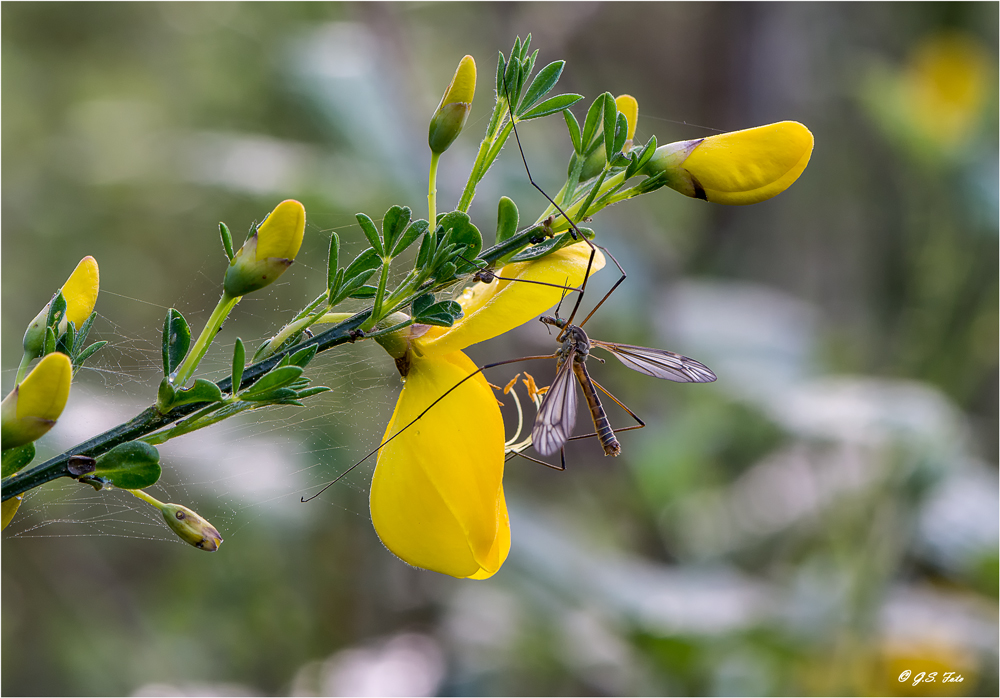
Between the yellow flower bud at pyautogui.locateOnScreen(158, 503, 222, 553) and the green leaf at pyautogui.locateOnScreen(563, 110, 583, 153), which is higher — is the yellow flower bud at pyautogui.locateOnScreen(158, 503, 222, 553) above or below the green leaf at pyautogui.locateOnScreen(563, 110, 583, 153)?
below

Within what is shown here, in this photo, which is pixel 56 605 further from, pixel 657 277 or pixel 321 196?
pixel 657 277

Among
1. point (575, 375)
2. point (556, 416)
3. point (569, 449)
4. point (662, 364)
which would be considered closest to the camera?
point (556, 416)

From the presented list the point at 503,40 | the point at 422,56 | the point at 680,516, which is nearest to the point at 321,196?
the point at 503,40

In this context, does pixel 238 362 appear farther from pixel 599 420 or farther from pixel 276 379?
pixel 599 420

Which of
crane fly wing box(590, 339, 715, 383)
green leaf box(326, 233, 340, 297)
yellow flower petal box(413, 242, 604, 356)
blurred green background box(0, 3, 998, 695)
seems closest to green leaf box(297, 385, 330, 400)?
green leaf box(326, 233, 340, 297)

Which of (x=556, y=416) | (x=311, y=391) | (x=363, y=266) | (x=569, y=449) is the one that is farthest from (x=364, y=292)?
(x=569, y=449)

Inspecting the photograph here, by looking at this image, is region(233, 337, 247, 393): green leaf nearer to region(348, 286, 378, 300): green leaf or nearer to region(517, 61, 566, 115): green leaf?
region(348, 286, 378, 300): green leaf
